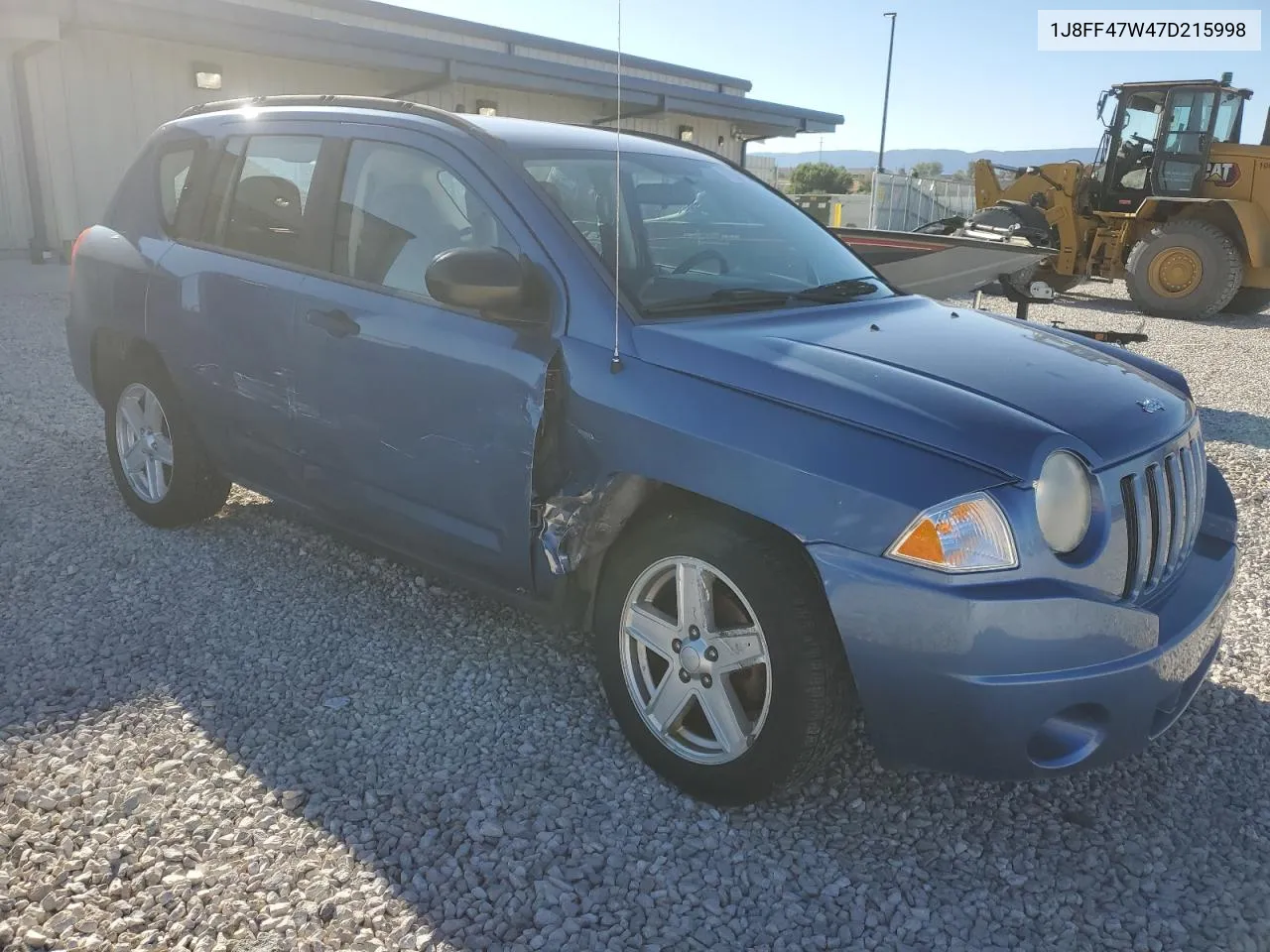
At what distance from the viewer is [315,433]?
3.51 metres

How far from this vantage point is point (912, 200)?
27.5 meters

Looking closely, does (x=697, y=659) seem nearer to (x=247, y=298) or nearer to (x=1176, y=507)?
(x=1176, y=507)

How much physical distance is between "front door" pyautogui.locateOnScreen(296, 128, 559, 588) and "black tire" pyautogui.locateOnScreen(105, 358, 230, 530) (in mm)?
934

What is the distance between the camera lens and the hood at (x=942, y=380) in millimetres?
2340

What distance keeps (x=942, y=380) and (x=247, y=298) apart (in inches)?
99.6

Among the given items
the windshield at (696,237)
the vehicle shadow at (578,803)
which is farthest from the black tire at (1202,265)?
the vehicle shadow at (578,803)

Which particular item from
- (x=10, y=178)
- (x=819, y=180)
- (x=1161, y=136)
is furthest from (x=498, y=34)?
(x=819, y=180)

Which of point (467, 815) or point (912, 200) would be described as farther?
point (912, 200)

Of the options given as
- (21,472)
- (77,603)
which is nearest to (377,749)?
(77,603)

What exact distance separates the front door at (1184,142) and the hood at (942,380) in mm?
12046

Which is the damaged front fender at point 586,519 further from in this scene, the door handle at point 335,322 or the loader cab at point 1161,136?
the loader cab at point 1161,136

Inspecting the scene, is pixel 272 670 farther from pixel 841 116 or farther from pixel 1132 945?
pixel 841 116

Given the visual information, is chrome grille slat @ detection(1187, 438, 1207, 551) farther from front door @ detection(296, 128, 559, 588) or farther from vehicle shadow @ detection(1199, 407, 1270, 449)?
vehicle shadow @ detection(1199, 407, 1270, 449)

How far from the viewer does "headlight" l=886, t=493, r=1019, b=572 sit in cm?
220
